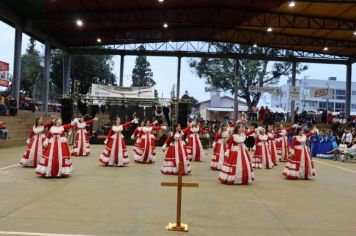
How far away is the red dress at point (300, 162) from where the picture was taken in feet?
42.4

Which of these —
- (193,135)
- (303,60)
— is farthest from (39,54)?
(193,135)

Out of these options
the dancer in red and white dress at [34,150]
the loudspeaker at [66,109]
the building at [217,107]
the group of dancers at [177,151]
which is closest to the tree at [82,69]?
the building at [217,107]

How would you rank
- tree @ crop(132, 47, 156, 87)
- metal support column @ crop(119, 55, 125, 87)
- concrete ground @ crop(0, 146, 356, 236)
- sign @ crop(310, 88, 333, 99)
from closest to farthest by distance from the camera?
concrete ground @ crop(0, 146, 356, 236), sign @ crop(310, 88, 333, 99), metal support column @ crop(119, 55, 125, 87), tree @ crop(132, 47, 156, 87)

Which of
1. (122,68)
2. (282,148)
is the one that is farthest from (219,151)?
(122,68)

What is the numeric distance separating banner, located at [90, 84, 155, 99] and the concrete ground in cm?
1449

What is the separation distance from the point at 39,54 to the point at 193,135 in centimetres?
4956

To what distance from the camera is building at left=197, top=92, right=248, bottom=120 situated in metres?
53.6

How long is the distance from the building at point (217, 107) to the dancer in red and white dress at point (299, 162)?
3927 centimetres

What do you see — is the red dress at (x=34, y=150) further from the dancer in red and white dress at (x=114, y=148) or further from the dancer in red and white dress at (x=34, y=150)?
the dancer in red and white dress at (x=114, y=148)

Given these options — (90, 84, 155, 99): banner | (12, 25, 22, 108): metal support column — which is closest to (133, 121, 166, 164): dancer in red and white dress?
(90, 84, 155, 99): banner

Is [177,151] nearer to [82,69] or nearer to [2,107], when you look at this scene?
[2,107]

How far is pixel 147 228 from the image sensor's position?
6.47 metres

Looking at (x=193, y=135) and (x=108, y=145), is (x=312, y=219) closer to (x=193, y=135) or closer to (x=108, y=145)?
(x=108, y=145)

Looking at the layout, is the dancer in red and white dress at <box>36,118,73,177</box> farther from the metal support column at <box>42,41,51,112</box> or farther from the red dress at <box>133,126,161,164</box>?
the metal support column at <box>42,41,51,112</box>
